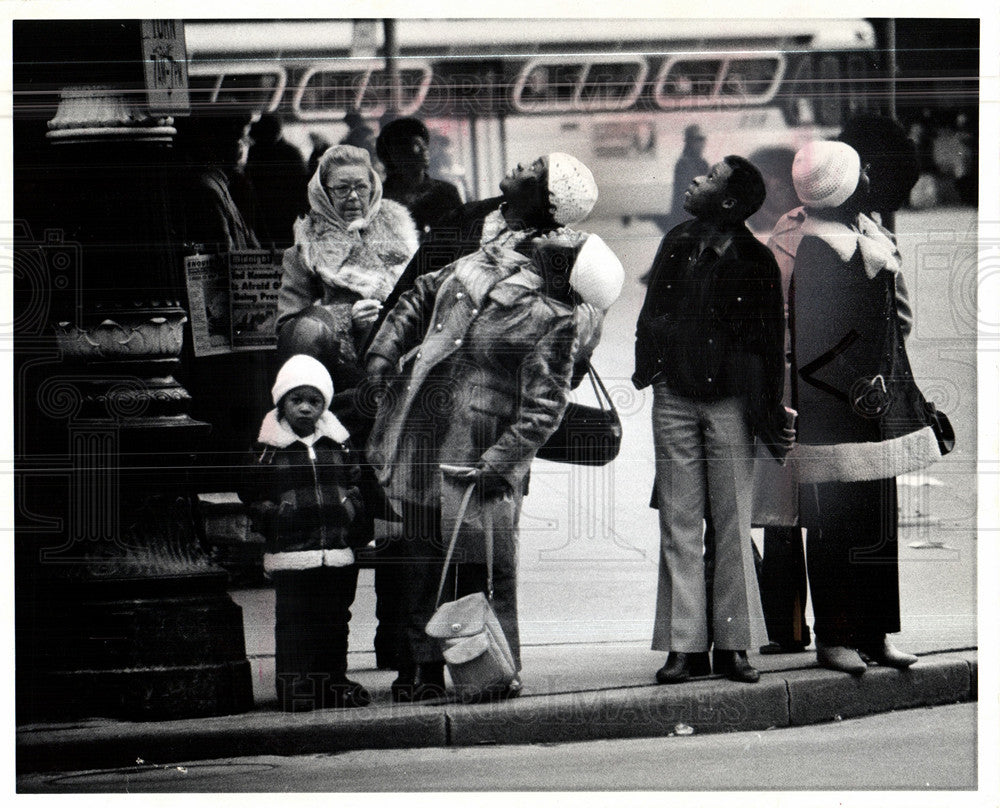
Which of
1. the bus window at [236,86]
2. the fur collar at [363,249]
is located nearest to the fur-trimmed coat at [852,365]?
the fur collar at [363,249]

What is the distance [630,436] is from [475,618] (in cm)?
97

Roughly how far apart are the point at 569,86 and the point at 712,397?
139cm

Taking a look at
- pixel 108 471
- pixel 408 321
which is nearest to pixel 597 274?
pixel 408 321

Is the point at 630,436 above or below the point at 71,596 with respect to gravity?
above

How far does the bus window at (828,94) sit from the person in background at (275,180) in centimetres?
209

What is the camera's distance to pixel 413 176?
6.08 m

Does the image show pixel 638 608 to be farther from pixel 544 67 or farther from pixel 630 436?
pixel 544 67

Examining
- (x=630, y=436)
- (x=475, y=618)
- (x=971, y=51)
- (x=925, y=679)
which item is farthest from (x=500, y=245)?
(x=925, y=679)

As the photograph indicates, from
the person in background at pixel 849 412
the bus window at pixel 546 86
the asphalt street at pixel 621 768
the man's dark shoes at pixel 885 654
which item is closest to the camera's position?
the asphalt street at pixel 621 768

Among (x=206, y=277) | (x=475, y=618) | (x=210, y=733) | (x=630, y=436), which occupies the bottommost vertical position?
(x=210, y=733)

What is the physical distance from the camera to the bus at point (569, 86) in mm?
6055

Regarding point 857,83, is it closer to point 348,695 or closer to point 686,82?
point 686,82

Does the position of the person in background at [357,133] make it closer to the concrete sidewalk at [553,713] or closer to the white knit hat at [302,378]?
the white knit hat at [302,378]

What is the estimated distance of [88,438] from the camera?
20.0 ft
